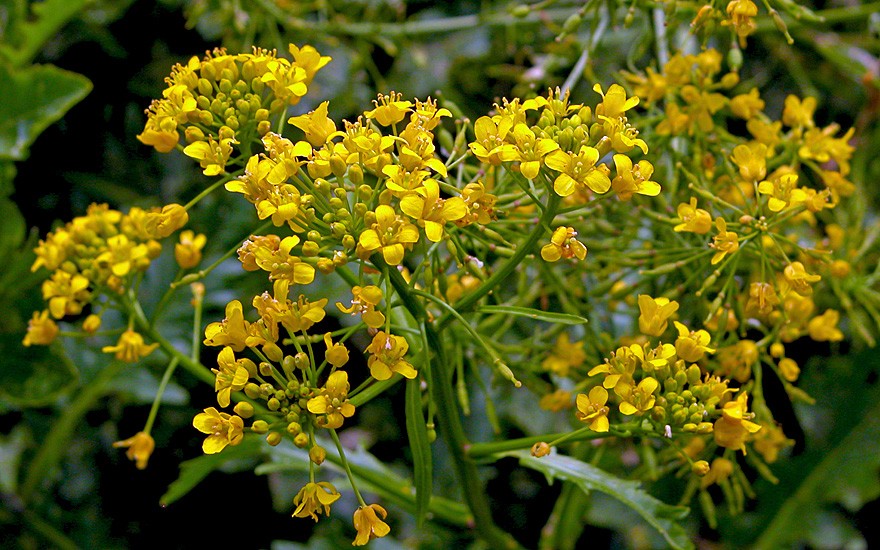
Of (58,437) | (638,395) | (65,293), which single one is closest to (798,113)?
(638,395)

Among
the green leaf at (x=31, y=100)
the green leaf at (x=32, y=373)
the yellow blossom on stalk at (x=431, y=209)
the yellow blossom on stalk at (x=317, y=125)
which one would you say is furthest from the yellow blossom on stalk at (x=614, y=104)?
the green leaf at (x=32, y=373)

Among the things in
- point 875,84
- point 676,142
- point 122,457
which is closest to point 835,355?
point 875,84

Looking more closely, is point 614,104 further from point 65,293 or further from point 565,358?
point 65,293

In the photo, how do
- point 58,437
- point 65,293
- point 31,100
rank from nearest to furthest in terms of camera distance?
point 65,293
point 31,100
point 58,437

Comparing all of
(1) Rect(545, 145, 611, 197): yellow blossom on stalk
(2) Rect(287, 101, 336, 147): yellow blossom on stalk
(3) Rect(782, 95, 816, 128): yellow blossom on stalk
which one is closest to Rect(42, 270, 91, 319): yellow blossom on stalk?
(2) Rect(287, 101, 336, 147): yellow blossom on stalk

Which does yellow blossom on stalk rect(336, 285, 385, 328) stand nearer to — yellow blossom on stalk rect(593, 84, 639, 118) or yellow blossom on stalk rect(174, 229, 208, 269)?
yellow blossom on stalk rect(593, 84, 639, 118)

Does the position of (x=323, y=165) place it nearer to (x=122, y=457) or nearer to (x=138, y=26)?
(x=122, y=457)
